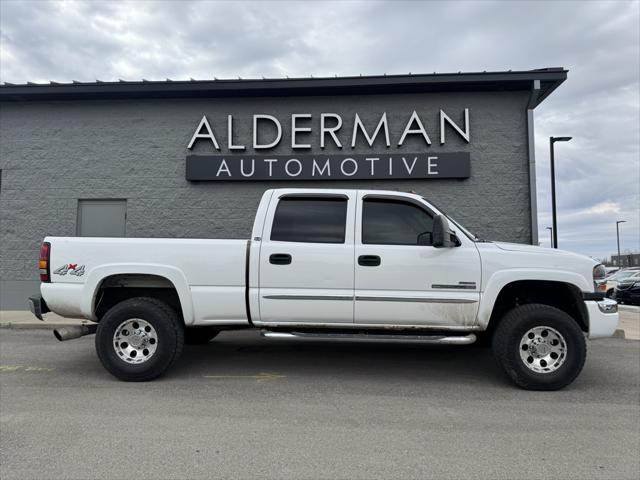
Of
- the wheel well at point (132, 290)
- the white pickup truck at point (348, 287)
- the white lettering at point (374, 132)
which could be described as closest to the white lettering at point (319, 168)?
the white lettering at point (374, 132)

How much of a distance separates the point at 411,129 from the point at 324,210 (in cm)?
649

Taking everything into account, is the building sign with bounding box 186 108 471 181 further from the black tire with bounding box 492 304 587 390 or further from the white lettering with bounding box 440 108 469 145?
the black tire with bounding box 492 304 587 390

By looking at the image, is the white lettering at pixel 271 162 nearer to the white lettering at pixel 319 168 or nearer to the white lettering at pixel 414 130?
the white lettering at pixel 319 168

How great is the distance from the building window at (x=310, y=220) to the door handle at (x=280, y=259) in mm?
209

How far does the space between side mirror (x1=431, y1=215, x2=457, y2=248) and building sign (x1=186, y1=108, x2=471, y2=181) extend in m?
6.20

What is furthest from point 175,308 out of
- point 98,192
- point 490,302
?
point 98,192

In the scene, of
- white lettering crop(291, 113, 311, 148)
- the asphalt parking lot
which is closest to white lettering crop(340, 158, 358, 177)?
white lettering crop(291, 113, 311, 148)

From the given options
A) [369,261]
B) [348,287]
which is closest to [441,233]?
[369,261]

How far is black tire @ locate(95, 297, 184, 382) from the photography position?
4875 millimetres

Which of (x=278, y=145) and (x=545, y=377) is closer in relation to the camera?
(x=545, y=377)

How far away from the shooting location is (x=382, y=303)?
15.7ft

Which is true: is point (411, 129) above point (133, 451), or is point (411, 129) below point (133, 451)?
above

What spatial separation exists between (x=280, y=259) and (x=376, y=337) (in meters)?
1.32

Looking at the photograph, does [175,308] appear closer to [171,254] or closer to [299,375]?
[171,254]
